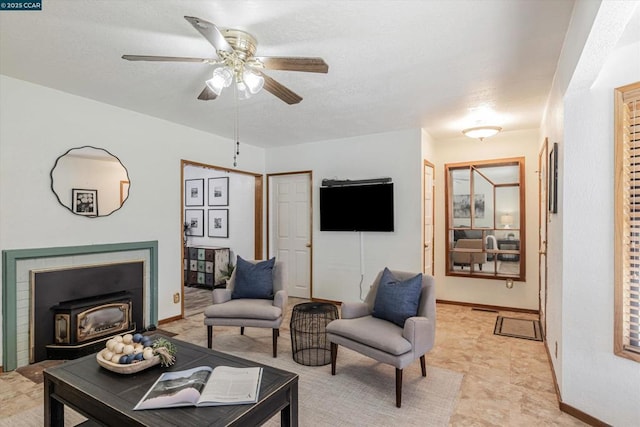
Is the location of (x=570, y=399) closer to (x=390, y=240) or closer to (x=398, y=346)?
(x=398, y=346)

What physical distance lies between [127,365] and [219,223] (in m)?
4.83

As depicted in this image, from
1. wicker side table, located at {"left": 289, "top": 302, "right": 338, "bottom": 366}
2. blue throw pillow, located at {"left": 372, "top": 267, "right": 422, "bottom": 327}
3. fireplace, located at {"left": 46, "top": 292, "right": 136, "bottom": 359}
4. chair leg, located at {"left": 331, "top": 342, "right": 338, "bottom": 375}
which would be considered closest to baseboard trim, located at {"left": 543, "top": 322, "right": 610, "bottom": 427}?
blue throw pillow, located at {"left": 372, "top": 267, "right": 422, "bottom": 327}

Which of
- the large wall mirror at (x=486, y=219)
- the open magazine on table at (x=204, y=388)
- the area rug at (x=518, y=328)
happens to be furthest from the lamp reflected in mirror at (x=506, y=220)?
the open magazine on table at (x=204, y=388)

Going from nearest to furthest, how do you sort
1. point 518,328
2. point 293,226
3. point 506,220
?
point 518,328
point 506,220
point 293,226

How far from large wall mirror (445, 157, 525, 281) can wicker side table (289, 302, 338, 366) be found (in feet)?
9.15

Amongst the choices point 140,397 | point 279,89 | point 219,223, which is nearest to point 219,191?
point 219,223

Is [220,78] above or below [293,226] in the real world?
above

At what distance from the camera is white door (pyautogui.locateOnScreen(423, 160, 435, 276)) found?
15.4ft

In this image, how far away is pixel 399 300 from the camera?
104 inches

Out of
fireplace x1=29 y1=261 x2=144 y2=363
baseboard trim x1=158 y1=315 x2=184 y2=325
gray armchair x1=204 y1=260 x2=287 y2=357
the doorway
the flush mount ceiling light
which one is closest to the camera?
fireplace x1=29 y1=261 x2=144 y2=363

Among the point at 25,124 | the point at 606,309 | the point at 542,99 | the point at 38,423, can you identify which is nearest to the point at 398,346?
the point at 606,309

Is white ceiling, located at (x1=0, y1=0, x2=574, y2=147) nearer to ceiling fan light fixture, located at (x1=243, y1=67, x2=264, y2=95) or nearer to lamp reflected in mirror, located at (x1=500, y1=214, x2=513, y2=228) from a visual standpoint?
ceiling fan light fixture, located at (x1=243, y1=67, x2=264, y2=95)

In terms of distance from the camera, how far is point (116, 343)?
1.89 meters

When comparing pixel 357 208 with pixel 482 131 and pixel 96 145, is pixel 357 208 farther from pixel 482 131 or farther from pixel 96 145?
pixel 96 145
